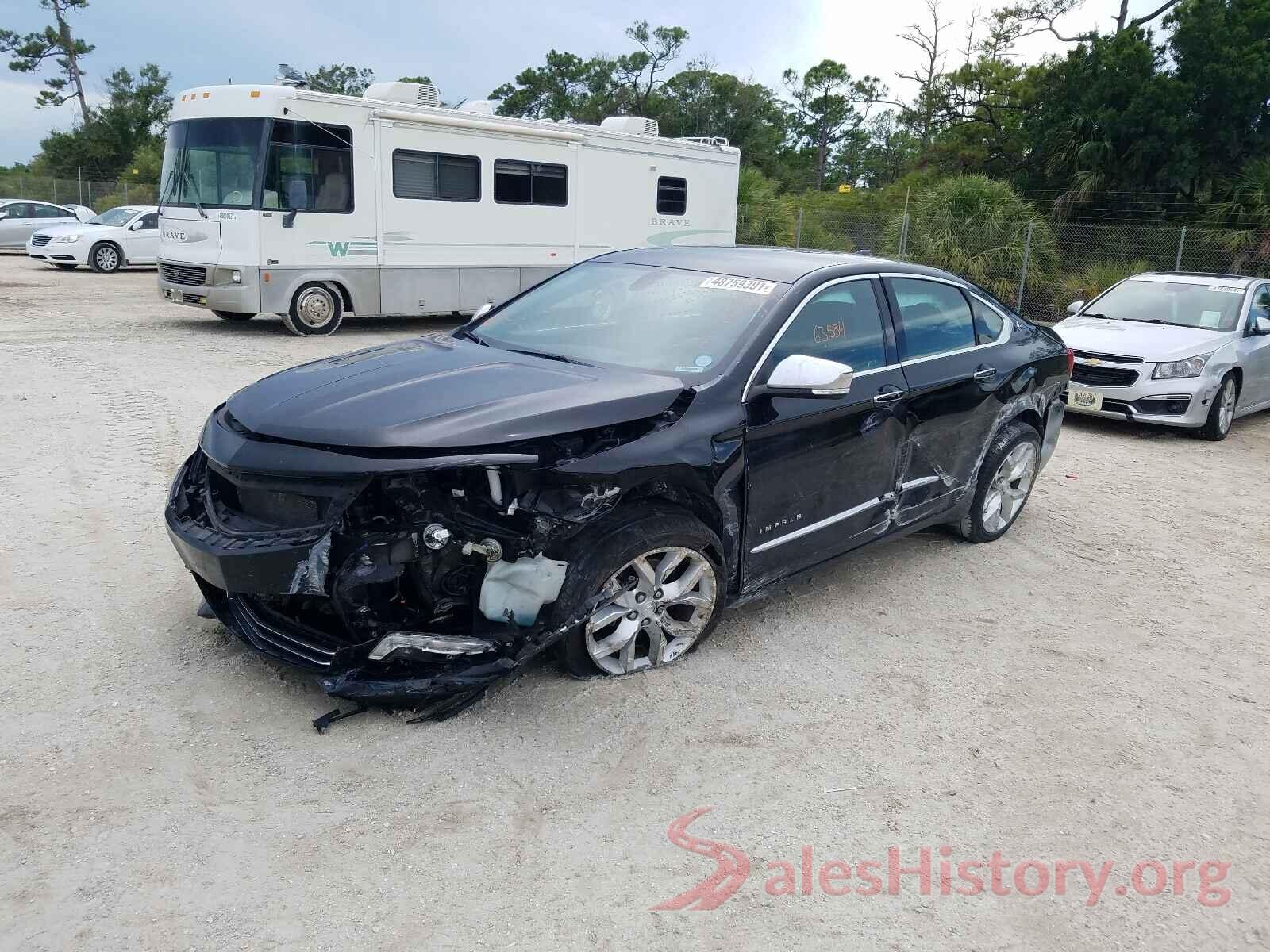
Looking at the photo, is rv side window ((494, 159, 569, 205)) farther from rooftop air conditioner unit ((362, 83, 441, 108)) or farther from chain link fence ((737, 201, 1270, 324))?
chain link fence ((737, 201, 1270, 324))

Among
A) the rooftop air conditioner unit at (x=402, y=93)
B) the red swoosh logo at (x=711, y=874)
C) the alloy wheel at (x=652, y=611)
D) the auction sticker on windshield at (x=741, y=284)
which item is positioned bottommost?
the red swoosh logo at (x=711, y=874)

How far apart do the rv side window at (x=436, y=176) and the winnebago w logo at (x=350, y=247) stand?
2.45 ft

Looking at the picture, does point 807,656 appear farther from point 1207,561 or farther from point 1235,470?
point 1235,470

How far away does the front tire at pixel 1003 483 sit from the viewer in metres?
5.62

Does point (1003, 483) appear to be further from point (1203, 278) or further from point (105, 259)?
point (105, 259)

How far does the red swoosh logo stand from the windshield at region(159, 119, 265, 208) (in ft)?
35.8

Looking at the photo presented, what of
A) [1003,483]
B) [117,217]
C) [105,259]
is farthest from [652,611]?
[117,217]

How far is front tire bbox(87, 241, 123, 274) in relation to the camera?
21.1 metres

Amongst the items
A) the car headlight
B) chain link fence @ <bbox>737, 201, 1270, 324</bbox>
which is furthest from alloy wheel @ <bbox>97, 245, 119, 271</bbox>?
the car headlight

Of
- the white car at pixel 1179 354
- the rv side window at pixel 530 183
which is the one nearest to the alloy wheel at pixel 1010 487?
the white car at pixel 1179 354

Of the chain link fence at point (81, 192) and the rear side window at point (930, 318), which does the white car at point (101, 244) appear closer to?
the chain link fence at point (81, 192)

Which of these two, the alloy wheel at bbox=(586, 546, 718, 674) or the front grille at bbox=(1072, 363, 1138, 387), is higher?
the front grille at bbox=(1072, 363, 1138, 387)

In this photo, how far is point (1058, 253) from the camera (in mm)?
18562

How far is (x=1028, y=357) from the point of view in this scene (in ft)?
19.0
